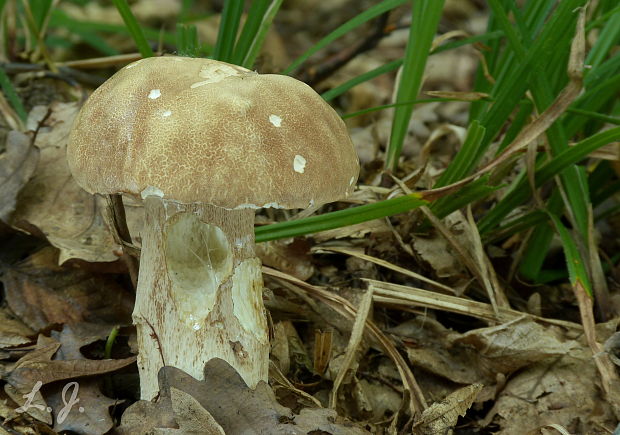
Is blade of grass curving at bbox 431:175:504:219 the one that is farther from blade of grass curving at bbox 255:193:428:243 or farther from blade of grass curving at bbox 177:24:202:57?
blade of grass curving at bbox 177:24:202:57

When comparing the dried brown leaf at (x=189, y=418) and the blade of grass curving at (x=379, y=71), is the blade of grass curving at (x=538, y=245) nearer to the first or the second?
the blade of grass curving at (x=379, y=71)

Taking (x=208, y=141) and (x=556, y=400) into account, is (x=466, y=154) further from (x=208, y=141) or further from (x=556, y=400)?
(x=208, y=141)

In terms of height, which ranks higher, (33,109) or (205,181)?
(205,181)

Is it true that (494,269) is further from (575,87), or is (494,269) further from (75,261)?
(75,261)

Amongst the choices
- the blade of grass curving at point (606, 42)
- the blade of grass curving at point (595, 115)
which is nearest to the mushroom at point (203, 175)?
the blade of grass curving at point (595, 115)

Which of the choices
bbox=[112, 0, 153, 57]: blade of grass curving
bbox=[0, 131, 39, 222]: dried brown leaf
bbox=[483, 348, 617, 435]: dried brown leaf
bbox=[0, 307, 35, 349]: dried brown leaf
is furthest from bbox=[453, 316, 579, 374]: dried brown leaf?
bbox=[0, 131, 39, 222]: dried brown leaf

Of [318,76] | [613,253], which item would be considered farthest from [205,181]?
[318,76]
